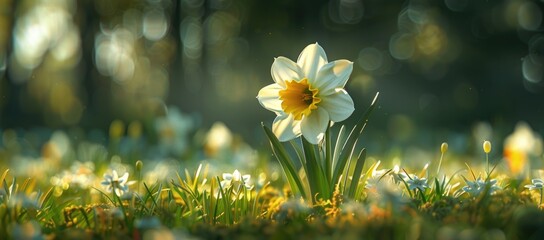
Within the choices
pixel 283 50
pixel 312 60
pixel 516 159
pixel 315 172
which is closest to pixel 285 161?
pixel 315 172

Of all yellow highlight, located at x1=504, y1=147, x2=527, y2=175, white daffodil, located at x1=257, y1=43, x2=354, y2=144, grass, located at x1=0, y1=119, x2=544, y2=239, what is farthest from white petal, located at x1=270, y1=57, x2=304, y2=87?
yellow highlight, located at x1=504, y1=147, x2=527, y2=175

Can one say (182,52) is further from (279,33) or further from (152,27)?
(279,33)

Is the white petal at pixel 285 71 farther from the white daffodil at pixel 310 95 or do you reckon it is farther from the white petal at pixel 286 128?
the white petal at pixel 286 128

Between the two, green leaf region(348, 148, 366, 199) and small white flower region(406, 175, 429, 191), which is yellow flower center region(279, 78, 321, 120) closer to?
green leaf region(348, 148, 366, 199)

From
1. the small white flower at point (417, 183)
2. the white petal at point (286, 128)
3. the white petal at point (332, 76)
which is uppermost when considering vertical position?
the white petal at point (332, 76)

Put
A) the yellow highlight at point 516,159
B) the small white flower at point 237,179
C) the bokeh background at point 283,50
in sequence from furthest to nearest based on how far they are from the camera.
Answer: the bokeh background at point 283,50
the yellow highlight at point 516,159
the small white flower at point 237,179

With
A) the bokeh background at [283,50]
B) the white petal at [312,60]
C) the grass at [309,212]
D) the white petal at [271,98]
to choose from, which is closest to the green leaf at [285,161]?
the grass at [309,212]

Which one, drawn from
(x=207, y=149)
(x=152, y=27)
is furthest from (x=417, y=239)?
(x=152, y=27)

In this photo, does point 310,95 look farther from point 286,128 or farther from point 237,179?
point 237,179
